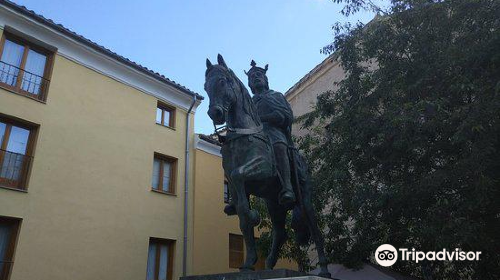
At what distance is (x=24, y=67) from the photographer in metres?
14.2

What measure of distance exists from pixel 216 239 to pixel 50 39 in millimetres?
9360

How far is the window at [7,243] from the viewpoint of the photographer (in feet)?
40.3

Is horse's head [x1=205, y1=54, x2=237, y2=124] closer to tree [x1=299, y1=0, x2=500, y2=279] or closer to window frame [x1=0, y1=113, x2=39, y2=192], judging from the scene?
tree [x1=299, y1=0, x2=500, y2=279]

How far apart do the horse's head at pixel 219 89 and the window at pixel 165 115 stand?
13419mm

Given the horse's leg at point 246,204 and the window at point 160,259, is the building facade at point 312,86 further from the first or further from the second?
the horse's leg at point 246,204

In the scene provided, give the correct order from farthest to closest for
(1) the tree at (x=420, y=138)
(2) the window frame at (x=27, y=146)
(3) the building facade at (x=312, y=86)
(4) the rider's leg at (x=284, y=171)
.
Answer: (3) the building facade at (x=312, y=86) → (2) the window frame at (x=27, y=146) → (1) the tree at (x=420, y=138) → (4) the rider's leg at (x=284, y=171)

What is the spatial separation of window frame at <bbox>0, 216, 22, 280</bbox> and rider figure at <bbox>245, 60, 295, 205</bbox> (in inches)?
374

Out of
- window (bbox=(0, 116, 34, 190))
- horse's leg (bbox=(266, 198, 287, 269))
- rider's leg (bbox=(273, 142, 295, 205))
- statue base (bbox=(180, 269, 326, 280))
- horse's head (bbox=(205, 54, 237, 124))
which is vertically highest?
window (bbox=(0, 116, 34, 190))

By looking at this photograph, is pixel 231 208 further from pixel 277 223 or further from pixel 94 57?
pixel 94 57

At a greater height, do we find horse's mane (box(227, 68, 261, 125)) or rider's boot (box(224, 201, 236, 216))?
horse's mane (box(227, 68, 261, 125))

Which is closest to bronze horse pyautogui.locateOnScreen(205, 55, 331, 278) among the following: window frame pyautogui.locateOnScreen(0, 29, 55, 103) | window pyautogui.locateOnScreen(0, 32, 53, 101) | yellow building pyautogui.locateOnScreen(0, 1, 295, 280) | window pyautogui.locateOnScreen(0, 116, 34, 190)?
yellow building pyautogui.locateOnScreen(0, 1, 295, 280)

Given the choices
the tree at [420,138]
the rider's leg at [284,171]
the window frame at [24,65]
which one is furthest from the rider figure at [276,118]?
the window frame at [24,65]

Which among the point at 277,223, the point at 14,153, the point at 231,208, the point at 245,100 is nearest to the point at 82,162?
the point at 14,153

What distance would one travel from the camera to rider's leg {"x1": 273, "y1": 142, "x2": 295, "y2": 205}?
5.15 meters
